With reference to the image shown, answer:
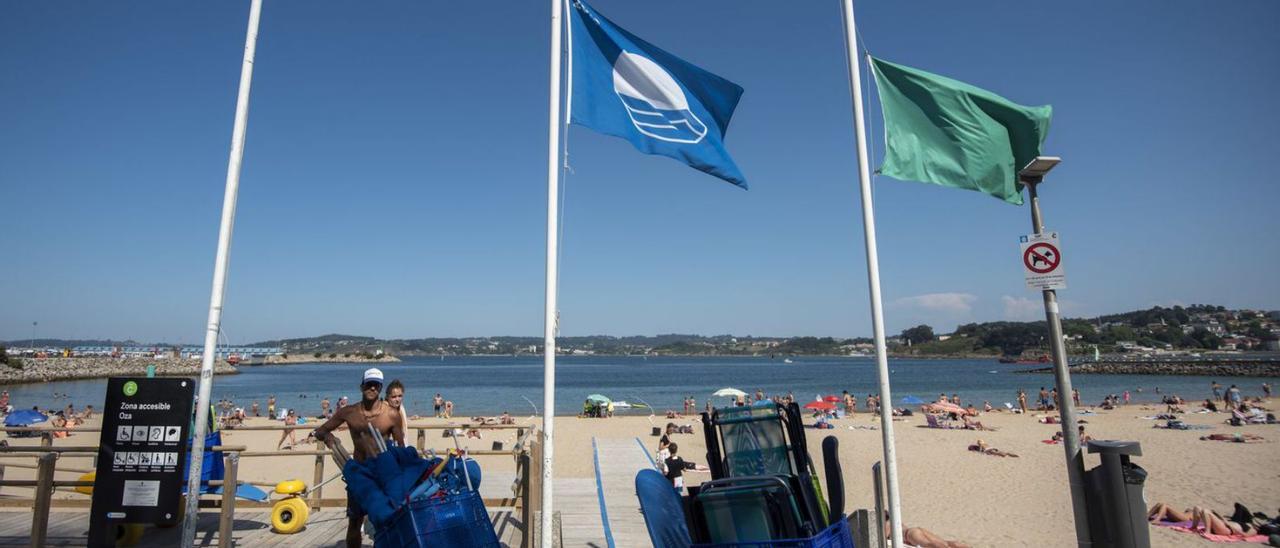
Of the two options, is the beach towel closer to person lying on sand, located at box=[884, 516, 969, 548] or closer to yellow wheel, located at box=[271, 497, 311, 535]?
person lying on sand, located at box=[884, 516, 969, 548]

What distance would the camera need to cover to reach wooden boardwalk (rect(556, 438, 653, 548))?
7.70 m

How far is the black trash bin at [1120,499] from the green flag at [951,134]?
264 cm

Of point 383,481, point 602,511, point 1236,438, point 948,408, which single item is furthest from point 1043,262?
point 948,408

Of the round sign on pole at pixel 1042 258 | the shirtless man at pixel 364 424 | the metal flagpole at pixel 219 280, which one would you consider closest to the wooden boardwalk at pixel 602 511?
the shirtless man at pixel 364 424

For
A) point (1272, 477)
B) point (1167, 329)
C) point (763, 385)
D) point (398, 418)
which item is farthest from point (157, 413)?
point (1167, 329)

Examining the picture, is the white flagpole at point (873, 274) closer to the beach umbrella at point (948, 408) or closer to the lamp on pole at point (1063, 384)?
the lamp on pole at point (1063, 384)

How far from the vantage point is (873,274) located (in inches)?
254

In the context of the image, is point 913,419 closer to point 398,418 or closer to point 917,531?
point 917,531

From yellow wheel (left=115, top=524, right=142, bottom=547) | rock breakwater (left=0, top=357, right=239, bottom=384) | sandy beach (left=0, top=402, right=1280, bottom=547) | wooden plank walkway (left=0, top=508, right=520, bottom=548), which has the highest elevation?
rock breakwater (left=0, top=357, right=239, bottom=384)

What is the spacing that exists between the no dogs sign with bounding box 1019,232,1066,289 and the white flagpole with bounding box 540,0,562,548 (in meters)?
4.14

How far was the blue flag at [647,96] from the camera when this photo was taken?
6.00 meters

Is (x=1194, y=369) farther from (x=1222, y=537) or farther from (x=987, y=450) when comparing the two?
(x=1222, y=537)

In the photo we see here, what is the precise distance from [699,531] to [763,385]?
84.7 m

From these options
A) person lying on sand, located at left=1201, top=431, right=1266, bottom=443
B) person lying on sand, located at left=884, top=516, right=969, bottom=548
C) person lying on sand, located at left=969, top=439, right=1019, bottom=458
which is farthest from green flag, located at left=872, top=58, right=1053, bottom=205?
person lying on sand, located at left=1201, top=431, right=1266, bottom=443
